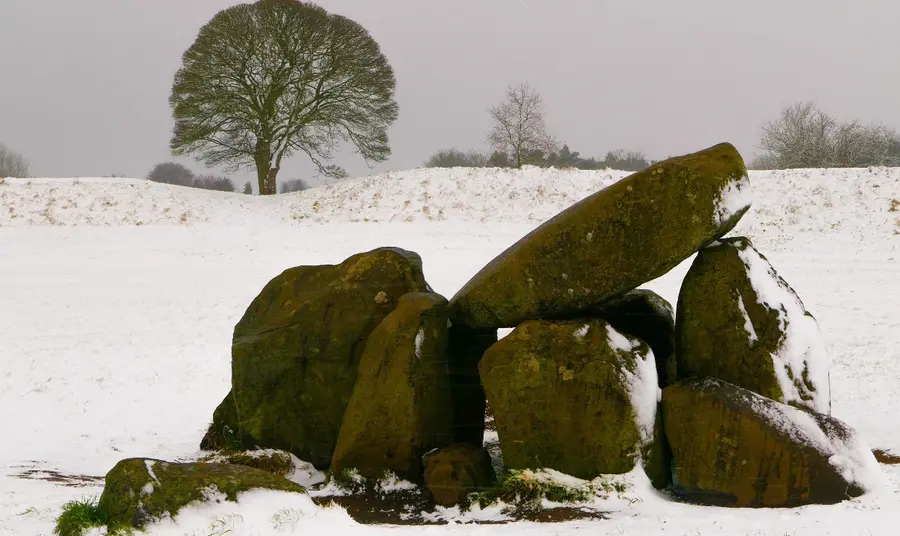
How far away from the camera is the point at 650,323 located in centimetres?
916

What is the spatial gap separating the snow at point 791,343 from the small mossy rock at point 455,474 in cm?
340

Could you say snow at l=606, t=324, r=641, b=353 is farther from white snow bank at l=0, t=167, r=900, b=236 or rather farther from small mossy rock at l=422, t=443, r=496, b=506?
white snow bank at l=0, t=167, r=900, b=236

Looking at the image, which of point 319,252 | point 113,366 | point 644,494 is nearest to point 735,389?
point 644,494

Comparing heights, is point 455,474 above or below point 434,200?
below

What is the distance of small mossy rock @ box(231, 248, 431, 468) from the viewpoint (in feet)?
29.8

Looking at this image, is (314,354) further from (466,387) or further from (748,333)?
(748,333)

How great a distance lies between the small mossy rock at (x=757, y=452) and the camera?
21.8 feet

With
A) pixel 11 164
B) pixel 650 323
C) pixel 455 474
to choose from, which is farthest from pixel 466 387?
pixel 11 164

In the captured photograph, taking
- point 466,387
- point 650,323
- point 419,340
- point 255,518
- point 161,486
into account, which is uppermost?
→ point 650,323

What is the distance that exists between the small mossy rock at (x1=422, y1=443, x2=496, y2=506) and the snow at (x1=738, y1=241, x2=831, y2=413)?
340cm

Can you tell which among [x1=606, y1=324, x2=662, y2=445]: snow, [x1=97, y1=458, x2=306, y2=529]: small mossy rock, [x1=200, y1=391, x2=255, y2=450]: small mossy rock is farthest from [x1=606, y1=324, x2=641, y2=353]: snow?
[x1=200, y1=391, x2=255, y2=450]: small mossy rock

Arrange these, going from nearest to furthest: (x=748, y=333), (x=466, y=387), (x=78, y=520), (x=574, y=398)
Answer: (x=78, y=520)
(x=574, y=398)
(x=748, y=333)
(x=466, y=387)

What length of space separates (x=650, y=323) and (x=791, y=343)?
1760 millimetres

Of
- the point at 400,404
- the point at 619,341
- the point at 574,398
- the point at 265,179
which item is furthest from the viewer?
the point at 265,179
